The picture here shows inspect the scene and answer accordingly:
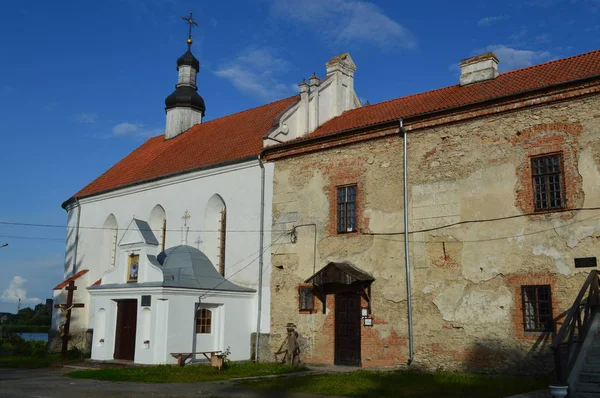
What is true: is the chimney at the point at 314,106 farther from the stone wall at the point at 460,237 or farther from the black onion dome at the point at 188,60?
the black onion dome at the point at 188,60

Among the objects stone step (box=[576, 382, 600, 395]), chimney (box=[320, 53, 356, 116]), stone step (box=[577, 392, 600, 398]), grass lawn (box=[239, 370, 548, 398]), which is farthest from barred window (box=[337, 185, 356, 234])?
stone step (box=[577, 392, 600, 398])

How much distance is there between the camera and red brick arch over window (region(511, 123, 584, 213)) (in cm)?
1459

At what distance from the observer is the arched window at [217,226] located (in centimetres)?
2280

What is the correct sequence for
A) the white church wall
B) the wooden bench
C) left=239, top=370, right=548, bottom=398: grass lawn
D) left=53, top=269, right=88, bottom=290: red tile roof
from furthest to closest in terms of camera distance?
1. left=53, top=269, right=88, bottom=290: red tile roof
2. the white church wall
3. the wooden bench
4. left=239, top=370, right=548, bottom=398: grass lawn

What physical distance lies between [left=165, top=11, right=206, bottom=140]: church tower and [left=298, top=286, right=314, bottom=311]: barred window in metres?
15.2

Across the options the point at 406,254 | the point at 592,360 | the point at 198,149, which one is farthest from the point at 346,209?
the point at 198,149

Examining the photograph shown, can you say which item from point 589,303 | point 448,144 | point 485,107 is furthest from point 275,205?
point 589,303

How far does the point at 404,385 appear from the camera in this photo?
45.0ft

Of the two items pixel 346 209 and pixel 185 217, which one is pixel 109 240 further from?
pixel 346 209

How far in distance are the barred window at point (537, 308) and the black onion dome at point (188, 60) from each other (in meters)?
23.9

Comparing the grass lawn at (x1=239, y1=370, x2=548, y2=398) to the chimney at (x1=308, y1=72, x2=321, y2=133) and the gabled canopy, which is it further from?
the chimney at (x1=308, y1=72, x2=321, y2=133)

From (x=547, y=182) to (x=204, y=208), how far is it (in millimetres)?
12972

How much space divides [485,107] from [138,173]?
56.5 feet

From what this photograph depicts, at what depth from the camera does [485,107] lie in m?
16.3
